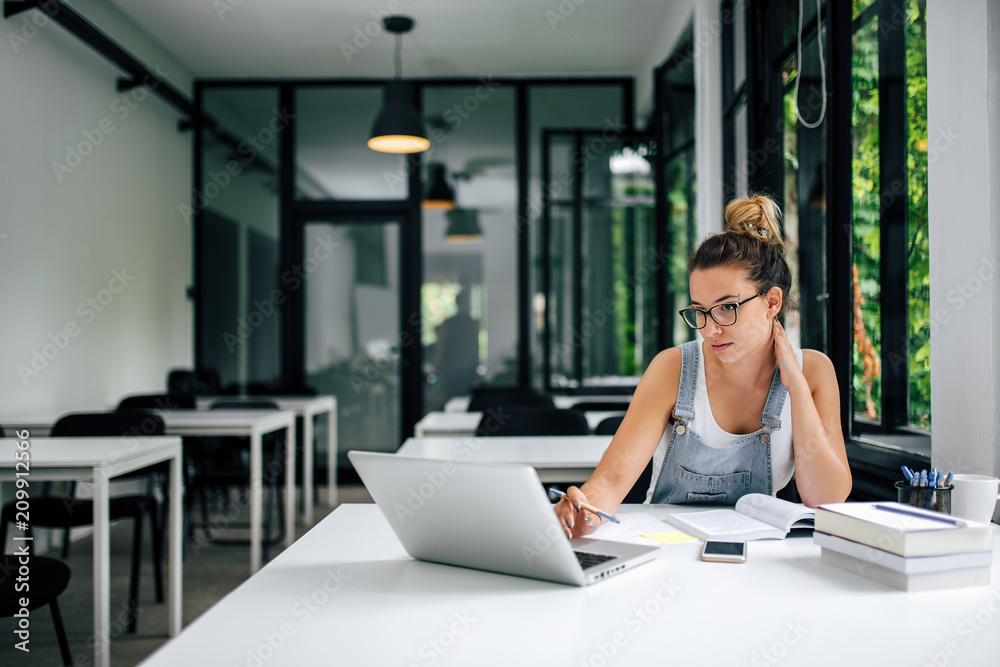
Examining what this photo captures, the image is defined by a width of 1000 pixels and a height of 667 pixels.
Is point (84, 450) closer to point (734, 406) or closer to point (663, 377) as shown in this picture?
point (663, 377)

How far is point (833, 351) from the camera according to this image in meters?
2.51

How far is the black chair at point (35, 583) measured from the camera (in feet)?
6.24

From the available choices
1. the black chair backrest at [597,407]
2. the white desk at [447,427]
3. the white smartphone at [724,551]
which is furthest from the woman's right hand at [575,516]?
the black chair backrest at [597,407]

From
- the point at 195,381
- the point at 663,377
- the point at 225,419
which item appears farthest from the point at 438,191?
the point at 663,377

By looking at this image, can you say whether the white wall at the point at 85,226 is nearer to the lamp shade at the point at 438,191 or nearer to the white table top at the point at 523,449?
the lamp shade at the point at 438,191

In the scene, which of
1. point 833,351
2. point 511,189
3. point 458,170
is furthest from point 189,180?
point 833,351

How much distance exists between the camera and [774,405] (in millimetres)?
1687

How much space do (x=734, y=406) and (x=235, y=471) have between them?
3.14m

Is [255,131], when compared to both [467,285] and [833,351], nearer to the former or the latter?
[467,285]

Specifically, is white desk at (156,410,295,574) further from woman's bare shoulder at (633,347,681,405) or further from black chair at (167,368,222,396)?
woman's bare shoulder at (633,347,681,405)

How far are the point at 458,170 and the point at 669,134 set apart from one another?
189 cm

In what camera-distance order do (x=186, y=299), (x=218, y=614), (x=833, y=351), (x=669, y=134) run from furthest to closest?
(x=186, y=299), (x=669, y=134), (x=833, y=351), (x=218, y=614)

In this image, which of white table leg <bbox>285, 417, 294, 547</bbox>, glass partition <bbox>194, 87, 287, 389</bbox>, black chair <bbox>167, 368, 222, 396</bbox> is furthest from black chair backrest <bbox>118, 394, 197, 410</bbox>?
glass partition <bbox>194, 87, 287, 389</bbox>

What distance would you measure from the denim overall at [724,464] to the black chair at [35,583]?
159 centimetres
